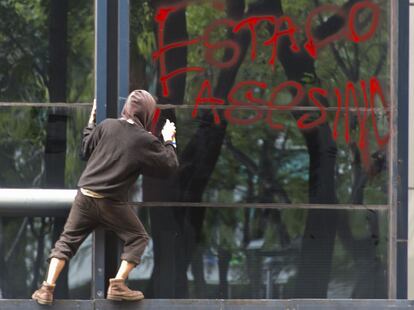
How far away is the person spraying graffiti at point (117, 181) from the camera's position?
7.42m

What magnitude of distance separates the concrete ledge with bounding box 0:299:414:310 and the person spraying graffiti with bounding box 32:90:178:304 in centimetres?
9

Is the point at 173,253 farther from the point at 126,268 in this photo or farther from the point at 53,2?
the point at 53,2

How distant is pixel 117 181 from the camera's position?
7457mm

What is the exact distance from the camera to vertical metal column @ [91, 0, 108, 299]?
26.2ft

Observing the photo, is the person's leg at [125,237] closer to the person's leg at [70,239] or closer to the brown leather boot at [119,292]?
the brown leather boot at [119,292]

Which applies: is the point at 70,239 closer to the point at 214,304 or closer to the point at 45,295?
the point at 45,295

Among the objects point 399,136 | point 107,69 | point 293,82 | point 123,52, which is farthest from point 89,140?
point 399,136

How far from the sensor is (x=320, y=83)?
8336mm

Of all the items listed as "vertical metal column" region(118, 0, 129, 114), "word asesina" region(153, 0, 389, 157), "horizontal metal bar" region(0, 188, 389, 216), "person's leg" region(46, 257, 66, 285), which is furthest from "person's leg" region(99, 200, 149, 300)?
"word asesina" region(153, 0, 389, 157)

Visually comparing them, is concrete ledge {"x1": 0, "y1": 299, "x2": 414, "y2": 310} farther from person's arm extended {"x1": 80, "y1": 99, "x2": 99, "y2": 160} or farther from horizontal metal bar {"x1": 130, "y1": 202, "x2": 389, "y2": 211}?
person's arm extended {"x1": 80, "y1": 99, "x2": 99, "y2": 160}

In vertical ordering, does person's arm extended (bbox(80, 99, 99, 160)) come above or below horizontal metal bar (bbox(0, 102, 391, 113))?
below

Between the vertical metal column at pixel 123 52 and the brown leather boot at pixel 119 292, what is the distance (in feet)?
4.61

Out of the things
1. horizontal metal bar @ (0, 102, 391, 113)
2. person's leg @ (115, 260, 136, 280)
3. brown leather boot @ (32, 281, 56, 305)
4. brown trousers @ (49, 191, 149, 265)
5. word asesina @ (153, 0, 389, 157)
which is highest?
word asesina @ (153, 0, 389, 157)

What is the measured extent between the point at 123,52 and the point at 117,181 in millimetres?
1171
